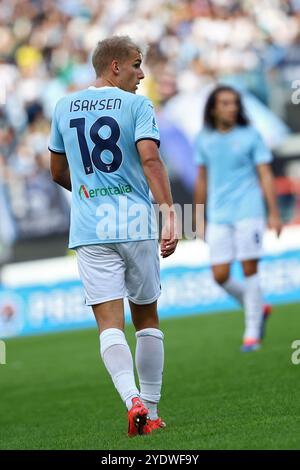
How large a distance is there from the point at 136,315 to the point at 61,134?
1.05 metres

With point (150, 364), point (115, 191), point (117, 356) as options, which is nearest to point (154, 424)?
point (150, 364)

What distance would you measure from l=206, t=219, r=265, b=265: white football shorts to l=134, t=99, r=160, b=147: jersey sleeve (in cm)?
480

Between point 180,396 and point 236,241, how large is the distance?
10.1ft

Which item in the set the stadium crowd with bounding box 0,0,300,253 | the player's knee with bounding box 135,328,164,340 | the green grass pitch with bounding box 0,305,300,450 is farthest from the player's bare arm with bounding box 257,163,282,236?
the stadium crowd with bounding box 0,0,300,253

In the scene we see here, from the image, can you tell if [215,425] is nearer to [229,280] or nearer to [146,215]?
[146,215]

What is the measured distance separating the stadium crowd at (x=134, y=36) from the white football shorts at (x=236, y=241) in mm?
7333

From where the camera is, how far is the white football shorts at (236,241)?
Result: 33.6ft

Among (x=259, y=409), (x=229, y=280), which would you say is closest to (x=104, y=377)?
(x=229, y=280)

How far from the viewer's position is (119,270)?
222 inches

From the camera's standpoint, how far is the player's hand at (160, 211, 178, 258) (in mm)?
5465

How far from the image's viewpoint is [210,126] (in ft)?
34.0

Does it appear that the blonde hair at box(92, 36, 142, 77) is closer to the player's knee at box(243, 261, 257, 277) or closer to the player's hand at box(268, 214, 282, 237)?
the player's hand at box(268, 214, 282, 237)

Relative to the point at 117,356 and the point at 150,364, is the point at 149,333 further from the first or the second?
the point at 117,356

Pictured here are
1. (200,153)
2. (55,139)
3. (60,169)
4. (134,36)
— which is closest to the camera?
(55,139)
